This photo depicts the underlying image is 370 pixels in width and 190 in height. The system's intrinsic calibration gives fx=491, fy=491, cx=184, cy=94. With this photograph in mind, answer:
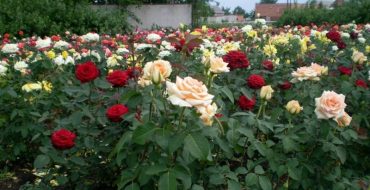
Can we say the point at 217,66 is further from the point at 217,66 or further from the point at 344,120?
the point at 344,120

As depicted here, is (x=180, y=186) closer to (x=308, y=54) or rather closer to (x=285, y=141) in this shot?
(x=285, y=141)

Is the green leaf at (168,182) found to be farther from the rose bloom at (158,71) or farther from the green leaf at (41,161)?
the green leaf at (41,161)

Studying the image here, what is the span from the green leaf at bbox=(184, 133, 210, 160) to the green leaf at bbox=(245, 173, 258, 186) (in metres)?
0.45

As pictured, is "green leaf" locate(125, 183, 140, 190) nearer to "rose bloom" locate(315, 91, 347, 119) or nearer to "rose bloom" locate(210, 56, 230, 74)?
"rose bloom" locate(210, 56, 230, 74)

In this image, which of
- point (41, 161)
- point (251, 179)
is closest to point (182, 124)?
point (251, 179)

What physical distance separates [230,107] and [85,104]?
82cm

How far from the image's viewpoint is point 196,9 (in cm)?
1709

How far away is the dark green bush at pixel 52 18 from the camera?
9.84 meters

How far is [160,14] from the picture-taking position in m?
15.8

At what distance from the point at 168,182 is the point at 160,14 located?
14427mm

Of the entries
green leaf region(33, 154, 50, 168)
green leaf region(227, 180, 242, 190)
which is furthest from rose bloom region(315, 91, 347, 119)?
green leaf region(33, 154, 50, 168)

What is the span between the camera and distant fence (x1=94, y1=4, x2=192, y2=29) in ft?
49.3

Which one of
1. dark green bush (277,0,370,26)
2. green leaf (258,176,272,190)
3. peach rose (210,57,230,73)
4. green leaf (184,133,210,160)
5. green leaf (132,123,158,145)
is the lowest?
dark green bush (277,0,370,26)

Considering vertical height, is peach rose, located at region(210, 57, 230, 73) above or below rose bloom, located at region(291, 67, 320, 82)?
above
